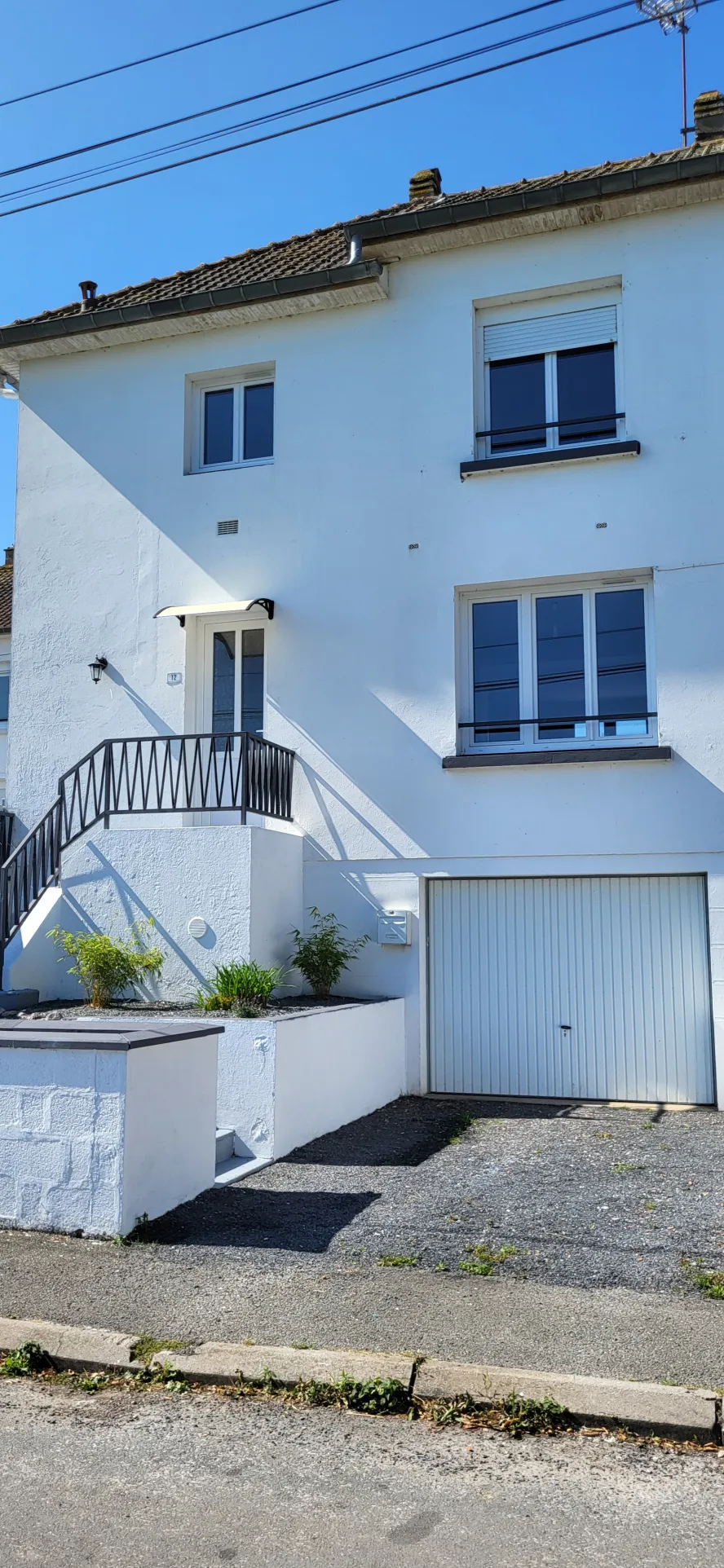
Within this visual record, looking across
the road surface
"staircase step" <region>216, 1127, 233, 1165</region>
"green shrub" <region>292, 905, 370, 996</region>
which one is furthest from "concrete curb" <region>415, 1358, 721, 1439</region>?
"green shrub" <region>292, 905, 370, 996</region>

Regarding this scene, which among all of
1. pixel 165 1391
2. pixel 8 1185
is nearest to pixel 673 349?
pixel 8 1185

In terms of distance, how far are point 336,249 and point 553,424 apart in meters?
3.43

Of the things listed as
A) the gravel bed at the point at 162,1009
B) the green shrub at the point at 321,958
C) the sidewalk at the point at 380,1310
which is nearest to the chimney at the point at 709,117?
the green shrub at the point at 321,958

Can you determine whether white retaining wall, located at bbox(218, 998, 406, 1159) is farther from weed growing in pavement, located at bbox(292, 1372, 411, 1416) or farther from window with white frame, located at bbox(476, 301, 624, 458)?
window with white frame, located at bbox(476, 301, 624, 458)

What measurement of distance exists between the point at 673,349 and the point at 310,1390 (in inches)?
364

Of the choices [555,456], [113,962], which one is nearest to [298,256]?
[555,456]

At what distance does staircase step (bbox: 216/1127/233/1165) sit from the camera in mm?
8000

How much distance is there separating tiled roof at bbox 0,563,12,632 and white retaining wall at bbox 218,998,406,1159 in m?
11.3

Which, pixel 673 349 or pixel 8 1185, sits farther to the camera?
pixel 673 349

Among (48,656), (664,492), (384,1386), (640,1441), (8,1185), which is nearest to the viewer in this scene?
(640,1441)

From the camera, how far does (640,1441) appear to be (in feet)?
13.1

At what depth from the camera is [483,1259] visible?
19.3 feet

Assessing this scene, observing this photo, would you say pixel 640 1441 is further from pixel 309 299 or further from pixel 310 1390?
pixel 309 299

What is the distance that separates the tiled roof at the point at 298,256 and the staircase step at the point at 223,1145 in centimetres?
816
